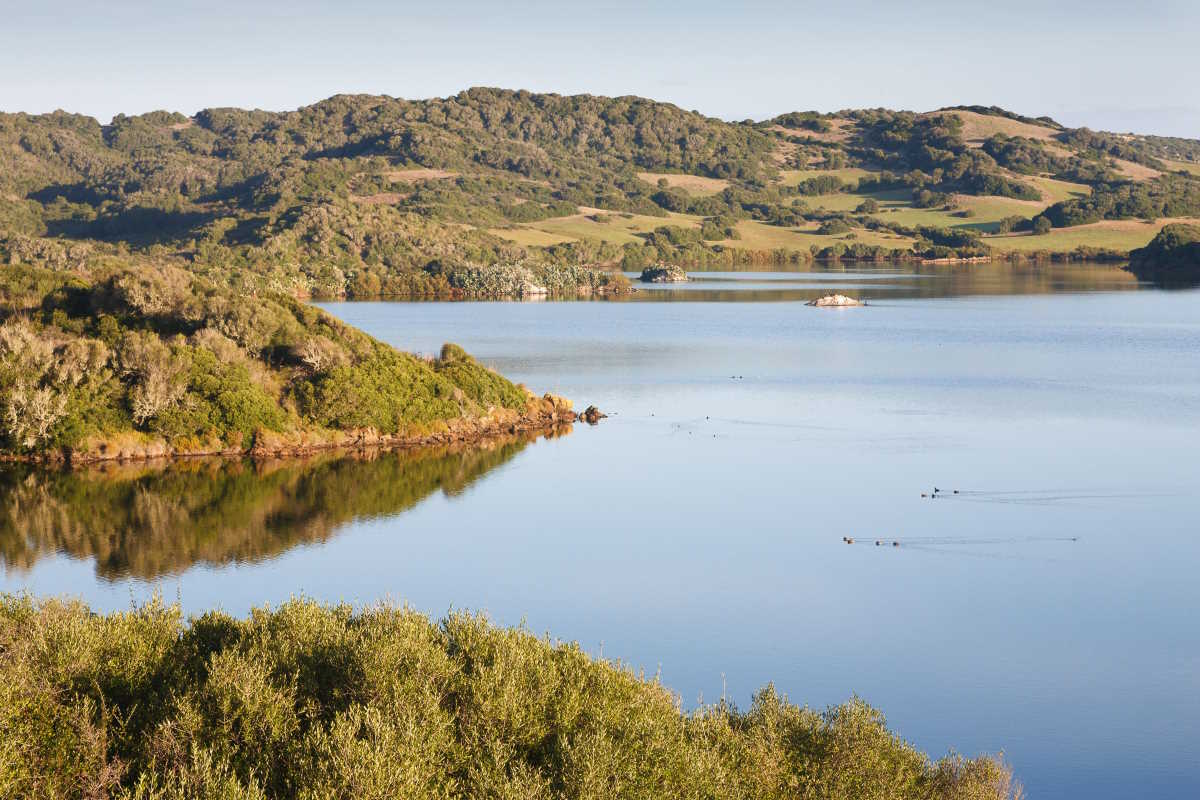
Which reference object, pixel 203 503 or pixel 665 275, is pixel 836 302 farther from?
pixel 203 503

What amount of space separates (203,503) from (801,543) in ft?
65.7

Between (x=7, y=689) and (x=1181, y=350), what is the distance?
80.2 meters

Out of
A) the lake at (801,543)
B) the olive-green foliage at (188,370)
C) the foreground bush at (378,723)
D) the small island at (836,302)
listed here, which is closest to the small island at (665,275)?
the small island at (836,302)

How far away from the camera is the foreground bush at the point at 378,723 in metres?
14.5

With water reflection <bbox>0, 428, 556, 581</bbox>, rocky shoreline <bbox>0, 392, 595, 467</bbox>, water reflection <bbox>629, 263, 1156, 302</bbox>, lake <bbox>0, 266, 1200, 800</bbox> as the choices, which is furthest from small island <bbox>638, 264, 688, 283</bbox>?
water reflection <bbox>0, 428, 556, 581</bbox>

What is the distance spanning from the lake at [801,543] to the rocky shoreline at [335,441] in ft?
5.97

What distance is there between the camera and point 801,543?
35.7 m

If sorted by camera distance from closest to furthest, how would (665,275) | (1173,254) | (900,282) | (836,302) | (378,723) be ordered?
1. (378,723)
2. (836,302)
3. (900,282)
4. (1173,254)
5. (665,275)

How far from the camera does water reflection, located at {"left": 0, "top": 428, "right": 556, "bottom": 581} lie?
116ft

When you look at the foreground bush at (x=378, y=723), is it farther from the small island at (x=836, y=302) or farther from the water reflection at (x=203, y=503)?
the small island at (x=836, y=302)

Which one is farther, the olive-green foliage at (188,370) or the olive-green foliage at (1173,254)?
the olive-green foliage at (1173,254)

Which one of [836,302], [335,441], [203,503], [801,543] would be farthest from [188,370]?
[836,302]

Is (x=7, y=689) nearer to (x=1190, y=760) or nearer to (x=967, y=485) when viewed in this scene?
(x=1190, y=760)

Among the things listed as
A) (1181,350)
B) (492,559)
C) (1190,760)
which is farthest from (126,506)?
(1181,350)
